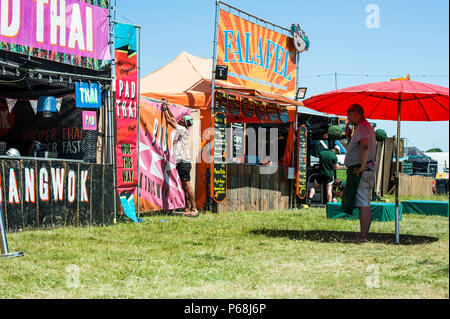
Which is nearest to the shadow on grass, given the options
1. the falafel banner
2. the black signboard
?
the black signboard

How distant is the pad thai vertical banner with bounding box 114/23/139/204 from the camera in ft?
32.8

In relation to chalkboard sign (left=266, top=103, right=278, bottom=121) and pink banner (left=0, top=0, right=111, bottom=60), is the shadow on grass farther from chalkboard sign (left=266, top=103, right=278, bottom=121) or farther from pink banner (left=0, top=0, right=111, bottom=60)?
chalkboard sign (left=266, top=103, right=278, bottom=121)

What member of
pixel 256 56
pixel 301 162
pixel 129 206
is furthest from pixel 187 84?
pixel 129 206

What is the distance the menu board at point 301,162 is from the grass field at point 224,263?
243 inches

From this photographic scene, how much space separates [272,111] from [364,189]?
7512 mm

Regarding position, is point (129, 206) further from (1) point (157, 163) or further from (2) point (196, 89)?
(2) point (196, 89)

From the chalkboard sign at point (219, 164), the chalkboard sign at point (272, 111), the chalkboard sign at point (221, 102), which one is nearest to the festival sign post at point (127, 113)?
the chalkboard sign at point (219, 164)

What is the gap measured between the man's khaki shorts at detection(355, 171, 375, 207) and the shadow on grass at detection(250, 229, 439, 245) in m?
0.51

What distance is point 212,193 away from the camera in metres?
12.3

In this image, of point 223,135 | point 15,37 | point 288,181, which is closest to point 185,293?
point 15,37

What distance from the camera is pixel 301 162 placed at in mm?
15328

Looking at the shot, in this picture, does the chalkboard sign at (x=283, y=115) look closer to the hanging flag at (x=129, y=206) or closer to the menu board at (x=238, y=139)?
the menu board at (x=238, y=139)

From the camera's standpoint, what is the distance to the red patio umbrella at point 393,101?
23.7 feet
